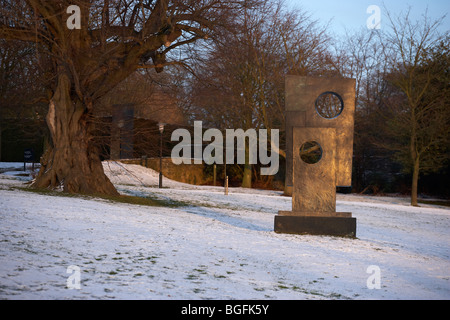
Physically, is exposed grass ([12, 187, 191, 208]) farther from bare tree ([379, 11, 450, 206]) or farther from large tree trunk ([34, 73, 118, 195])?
bare tree ([379, 11, 450, 206])

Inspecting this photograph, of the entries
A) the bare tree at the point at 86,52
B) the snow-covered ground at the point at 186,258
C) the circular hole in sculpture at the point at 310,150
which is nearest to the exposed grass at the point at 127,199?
the bare tree at the point at 86,52

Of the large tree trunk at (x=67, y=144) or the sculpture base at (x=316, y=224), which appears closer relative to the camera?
the sculpture base at (x=316, y=224)

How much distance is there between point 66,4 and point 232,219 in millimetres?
8092

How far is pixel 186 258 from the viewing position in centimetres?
773

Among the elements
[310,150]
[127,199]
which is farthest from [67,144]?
[310,150]

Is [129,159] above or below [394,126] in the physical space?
below

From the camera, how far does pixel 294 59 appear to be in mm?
27094

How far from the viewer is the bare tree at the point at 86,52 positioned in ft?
46.7

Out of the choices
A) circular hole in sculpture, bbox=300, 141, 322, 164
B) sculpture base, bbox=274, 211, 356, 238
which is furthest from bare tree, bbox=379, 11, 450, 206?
sculpture base, bbox=274, 211, 356, 238

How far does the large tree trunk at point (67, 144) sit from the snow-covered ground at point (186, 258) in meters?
3.23

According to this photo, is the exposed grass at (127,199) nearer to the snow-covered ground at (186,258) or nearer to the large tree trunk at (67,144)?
the large tree trunk at (67,144)

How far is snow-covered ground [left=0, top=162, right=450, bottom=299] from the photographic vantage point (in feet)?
19.3
